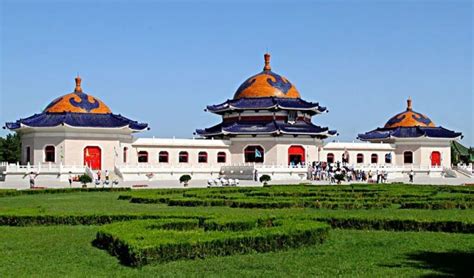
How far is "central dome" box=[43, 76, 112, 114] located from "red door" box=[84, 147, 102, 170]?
3547 millimetres

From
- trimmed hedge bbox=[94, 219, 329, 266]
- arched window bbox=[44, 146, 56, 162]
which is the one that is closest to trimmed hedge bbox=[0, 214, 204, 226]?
trimmed hedge bbox=[94, 219, 329, 266]

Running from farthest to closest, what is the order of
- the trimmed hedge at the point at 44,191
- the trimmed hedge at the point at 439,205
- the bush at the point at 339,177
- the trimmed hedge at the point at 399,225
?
1. the bush at the point at 339,177
2. the trimmed hedge at the point at 44,191
3. the trimmed hedge at the point at 439,205
4. the trimmed hedge at the point at 399,225

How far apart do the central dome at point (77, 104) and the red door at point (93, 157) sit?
11.6 ft

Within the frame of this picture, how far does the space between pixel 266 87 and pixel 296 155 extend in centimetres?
838

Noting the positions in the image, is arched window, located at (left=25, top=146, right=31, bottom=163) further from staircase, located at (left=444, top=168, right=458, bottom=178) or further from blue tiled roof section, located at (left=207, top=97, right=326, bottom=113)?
staircase, located at (left=444, top=168, right=458, bottom=178)

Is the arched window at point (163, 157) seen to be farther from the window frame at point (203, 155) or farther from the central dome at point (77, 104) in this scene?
the central dome at point (77, 104)

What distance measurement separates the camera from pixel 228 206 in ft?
82.1

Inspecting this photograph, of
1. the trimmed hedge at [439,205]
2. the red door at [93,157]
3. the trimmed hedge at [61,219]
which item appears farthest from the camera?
the red door at [93,157]

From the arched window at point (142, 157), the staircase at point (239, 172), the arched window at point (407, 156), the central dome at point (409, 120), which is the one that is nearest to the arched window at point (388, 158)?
the arched window at point (407, 156)

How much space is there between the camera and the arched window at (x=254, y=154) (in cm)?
5853

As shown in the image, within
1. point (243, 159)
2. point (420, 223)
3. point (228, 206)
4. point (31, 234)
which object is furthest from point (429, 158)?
point (31, 234)

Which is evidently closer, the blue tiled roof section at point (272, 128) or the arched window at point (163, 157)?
the arched window at point (163, 157)

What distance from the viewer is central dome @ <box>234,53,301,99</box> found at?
63344mm

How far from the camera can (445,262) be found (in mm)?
13258
